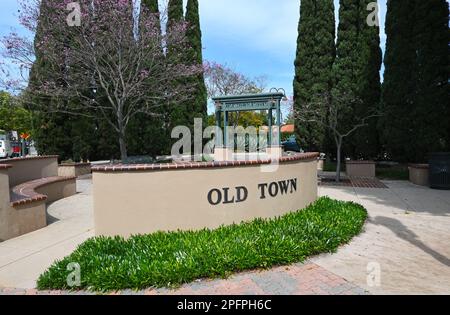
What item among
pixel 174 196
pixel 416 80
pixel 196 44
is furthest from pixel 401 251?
pixel 196 44

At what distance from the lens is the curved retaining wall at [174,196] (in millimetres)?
5793

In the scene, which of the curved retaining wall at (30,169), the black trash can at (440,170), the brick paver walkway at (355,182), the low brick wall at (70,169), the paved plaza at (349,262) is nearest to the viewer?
the paved plaza at (349,262)

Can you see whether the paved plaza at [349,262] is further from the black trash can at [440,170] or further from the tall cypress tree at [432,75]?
the tall cypress tree at [432,75]

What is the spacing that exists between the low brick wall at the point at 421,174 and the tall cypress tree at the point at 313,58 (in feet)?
20.7

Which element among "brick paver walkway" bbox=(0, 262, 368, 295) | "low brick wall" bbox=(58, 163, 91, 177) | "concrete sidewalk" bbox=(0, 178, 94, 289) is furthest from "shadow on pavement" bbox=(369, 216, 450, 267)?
"low brick wall" bbox=(58, 163, 91, 177)

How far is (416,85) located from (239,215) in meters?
12.1

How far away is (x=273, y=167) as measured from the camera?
682 centimetres

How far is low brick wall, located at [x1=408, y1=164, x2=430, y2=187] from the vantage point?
12.8 m

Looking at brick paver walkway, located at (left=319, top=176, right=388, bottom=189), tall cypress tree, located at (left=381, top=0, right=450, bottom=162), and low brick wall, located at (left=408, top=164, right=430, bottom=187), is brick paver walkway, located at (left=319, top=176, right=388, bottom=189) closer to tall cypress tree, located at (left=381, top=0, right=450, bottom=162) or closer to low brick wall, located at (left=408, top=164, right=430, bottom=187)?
low brick wall, located at (left=408, top=164, right=430, bottom=187)

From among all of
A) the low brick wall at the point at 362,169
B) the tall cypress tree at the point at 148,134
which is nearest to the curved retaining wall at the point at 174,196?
the low brick wall at the point at 362,169

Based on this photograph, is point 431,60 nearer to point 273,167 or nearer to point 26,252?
point 273,167
